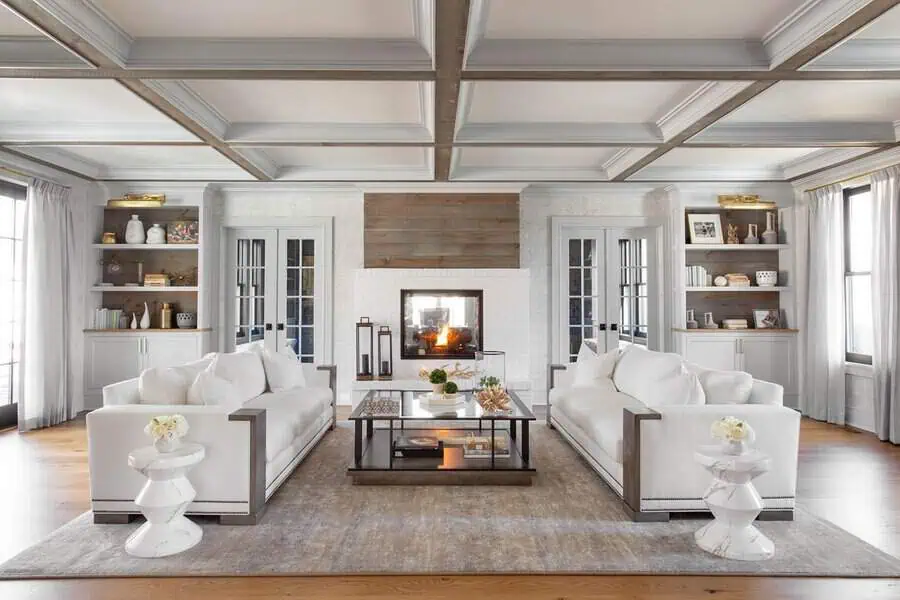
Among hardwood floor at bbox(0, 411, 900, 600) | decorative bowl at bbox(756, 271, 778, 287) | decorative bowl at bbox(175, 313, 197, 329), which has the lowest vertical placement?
hardwood floor at bbox(0, 411, 900, 600)

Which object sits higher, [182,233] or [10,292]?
[182,233]

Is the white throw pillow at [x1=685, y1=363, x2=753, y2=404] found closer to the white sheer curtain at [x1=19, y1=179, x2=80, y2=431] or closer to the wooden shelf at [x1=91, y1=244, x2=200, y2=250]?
the wooden shelf at [x1=91, y1=244, x2=200, y2=250]

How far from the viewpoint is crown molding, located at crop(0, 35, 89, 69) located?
3.18 m

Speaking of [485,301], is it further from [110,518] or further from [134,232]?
[110,518]

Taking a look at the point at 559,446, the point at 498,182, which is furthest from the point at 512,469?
the point at 498,182

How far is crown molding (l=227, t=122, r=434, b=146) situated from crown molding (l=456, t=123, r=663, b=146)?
42 centimetres

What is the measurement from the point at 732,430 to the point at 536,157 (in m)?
3.71

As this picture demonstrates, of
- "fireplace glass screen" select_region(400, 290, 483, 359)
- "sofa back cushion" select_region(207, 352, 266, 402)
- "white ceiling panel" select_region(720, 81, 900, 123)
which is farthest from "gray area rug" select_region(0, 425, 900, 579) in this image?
"fireplace glass screen" select_region(400, 290, 483, 359)

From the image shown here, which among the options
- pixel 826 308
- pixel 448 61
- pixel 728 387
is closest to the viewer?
pixel 448 61

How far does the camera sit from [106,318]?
22.4 ft

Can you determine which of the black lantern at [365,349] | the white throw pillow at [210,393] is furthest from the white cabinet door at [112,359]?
the white throw pillow at [210,393]

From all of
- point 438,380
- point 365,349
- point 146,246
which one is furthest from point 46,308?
point 438,380

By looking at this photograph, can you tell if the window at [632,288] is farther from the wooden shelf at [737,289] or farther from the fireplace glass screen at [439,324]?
the fireplace glass screen at [439,324]

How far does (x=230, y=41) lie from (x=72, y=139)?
2.43 metres
